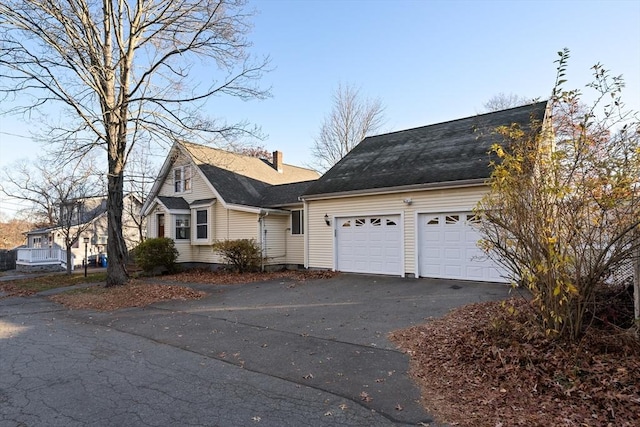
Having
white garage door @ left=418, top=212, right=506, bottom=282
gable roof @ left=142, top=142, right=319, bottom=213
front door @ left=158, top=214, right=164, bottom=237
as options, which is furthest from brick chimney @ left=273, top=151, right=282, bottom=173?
white garage door @ left=418, top=212, right=506, bottom=282

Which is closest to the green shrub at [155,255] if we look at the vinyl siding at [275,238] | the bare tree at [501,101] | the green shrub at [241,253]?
the green shrub at [241,253]

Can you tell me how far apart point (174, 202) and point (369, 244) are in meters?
10.8

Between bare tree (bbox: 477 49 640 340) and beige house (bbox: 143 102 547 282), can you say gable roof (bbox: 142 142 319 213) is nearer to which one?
beige house (bbox: 143 102 547 282)

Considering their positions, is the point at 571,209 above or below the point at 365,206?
below

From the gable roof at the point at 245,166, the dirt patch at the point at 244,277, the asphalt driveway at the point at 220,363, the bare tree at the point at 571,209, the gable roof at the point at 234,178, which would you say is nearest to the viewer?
the asphalt driveway at the point at 220,363

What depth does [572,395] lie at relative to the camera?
378 cm

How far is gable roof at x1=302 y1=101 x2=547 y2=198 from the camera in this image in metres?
11.7

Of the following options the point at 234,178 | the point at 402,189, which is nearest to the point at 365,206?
the point at 402,189

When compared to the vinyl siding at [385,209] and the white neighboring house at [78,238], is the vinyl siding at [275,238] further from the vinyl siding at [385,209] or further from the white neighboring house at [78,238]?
the white neighboring house at [78,238]

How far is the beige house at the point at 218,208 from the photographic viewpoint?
16891 mm

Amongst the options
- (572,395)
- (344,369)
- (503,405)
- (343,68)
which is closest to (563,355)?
(572,395)

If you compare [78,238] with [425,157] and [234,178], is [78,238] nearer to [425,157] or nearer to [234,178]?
[234,178]

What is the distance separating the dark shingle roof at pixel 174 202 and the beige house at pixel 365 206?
6 centimetres

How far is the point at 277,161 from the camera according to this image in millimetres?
24609
